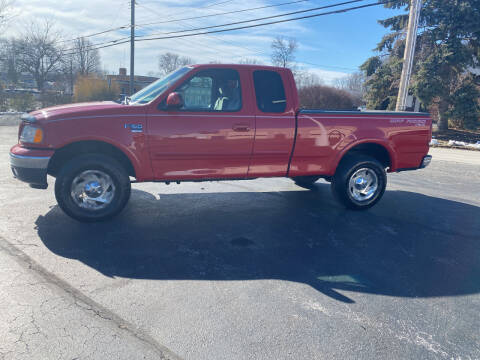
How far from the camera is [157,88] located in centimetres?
469

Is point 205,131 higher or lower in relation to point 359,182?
higher

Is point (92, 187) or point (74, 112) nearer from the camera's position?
point (74, 112)

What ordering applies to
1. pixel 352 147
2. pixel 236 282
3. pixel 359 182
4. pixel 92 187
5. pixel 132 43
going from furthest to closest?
1. pixel 132 43
2. pixel 359 182
3. pixel 352 147
4. pixel 92 187
5. pixel 236 282

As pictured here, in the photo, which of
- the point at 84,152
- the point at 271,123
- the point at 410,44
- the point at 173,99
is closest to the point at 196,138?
the point at 173,99

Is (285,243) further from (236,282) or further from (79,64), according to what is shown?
(79,64)

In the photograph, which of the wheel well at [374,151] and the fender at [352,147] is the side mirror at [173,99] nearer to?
the fender at [352,147]

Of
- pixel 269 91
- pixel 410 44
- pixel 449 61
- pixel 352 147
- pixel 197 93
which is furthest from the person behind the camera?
pixel 449 61

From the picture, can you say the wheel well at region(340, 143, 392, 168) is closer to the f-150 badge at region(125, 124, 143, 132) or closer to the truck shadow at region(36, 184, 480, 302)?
the truck shadow at region(36, 184, 480, 302)

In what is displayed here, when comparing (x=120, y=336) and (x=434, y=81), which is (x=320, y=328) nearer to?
(x=120, y=336)

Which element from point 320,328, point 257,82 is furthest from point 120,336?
point 257,82

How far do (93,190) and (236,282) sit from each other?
2344 millimetres

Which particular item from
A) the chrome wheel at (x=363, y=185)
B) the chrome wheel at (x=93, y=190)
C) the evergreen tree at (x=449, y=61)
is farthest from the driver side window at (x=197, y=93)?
the evergreen tree at (x=449, y=61)

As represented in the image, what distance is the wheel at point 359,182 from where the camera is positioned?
5.34 metres

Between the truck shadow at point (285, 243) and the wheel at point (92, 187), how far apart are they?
0.20m
